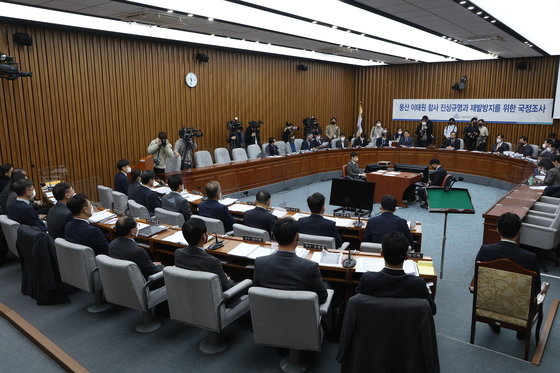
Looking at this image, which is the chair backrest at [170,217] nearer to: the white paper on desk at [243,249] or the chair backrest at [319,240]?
the white paper on desk at [243,249]

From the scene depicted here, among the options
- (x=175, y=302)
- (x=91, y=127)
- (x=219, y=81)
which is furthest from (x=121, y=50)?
(x=175, y=302)

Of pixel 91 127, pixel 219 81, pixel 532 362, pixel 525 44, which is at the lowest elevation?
pixel 532 362

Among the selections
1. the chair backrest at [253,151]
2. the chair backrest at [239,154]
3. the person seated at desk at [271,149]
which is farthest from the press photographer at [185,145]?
the person seated at desk at [271,149]

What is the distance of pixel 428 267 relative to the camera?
3566mm

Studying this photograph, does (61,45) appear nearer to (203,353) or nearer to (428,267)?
(203,353)

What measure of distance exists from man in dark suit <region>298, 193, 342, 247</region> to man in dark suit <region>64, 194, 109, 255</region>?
6.65ft

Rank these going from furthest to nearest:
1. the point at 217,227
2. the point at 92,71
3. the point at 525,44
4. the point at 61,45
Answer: the point at 525,44, the point at 92,71, the point at 61,45, the point at 217,227

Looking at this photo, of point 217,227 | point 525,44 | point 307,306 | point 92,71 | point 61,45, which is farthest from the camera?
point 525,44

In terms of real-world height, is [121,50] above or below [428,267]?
above

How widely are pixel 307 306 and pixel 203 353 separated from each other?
123 centimetres

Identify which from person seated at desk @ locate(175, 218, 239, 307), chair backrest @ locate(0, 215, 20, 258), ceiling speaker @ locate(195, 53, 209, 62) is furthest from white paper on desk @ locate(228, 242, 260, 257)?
ceiling speaker @ locate(195, 53, 209, 62)

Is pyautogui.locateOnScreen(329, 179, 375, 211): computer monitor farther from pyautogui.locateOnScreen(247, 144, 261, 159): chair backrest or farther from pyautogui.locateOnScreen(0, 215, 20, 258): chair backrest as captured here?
pyautogui.locateOnScreen(247, 144, 261, 159): chair backrest

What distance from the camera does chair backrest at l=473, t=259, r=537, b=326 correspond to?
328 cm

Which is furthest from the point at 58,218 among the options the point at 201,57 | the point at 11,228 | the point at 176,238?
the point at 201,57
